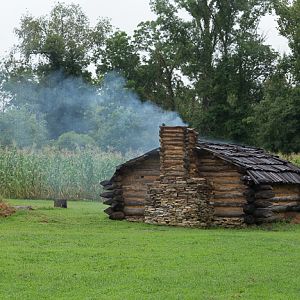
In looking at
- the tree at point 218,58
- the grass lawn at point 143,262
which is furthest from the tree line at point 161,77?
the grass lawn at point 143,262

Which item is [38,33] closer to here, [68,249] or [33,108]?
[33,108]

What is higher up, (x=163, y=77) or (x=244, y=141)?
(x=163, y=77)

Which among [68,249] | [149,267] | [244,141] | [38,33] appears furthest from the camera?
[38,33]

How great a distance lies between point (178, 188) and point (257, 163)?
320cm

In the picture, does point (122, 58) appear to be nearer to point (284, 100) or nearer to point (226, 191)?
point (284, 100)

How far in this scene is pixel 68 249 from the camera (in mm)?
16156

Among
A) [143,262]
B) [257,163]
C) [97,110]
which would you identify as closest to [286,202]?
[257,163]

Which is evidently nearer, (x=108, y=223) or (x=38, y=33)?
(x=108, y=223)

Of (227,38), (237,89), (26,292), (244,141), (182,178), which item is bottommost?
(26,292)

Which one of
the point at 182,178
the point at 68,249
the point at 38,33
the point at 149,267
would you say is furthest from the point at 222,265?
the point at 38,33

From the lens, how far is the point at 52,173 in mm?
33688

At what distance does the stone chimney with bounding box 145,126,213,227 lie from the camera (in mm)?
22750

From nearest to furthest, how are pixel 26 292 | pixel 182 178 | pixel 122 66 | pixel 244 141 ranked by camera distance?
pixel 26 292 < pixel 182 178 < pixel 244 141 < pixel 122 66

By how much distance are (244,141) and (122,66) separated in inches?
461
